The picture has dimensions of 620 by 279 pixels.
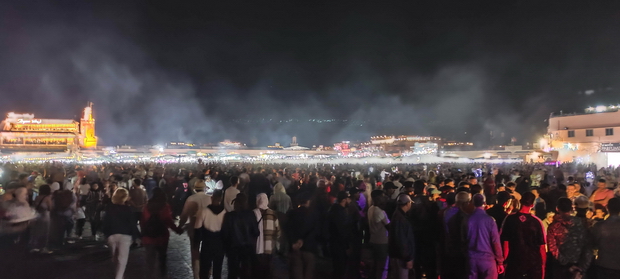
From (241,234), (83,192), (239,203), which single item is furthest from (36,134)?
(241,234)

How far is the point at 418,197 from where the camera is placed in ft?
21.0

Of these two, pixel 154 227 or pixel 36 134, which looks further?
pixel 36 134

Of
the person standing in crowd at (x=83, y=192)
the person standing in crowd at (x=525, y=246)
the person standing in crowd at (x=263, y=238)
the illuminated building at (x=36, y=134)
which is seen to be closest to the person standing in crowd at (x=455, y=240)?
the person standing in crowd at (x=525, y=246)

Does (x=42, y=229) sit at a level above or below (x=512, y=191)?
below

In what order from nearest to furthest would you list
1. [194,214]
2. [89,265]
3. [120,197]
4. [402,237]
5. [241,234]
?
[402,237] → [241,234] → [120,197] → [194,214] → [89,265]

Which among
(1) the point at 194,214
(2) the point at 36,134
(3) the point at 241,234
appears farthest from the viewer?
(2) the point at 36,134

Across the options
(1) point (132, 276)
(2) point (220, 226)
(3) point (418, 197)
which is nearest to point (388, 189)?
(3) point (418, 197)

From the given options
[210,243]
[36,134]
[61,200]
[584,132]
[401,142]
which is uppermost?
[36,134]

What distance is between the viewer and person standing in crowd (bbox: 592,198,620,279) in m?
4.07

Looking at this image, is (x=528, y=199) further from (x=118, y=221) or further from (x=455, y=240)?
(x=118, y=221)

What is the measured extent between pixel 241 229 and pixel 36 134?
99.1m

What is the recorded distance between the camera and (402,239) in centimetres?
490

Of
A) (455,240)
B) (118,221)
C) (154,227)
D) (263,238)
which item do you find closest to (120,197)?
(118,221)

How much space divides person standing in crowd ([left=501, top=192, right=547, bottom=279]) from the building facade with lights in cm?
3698
